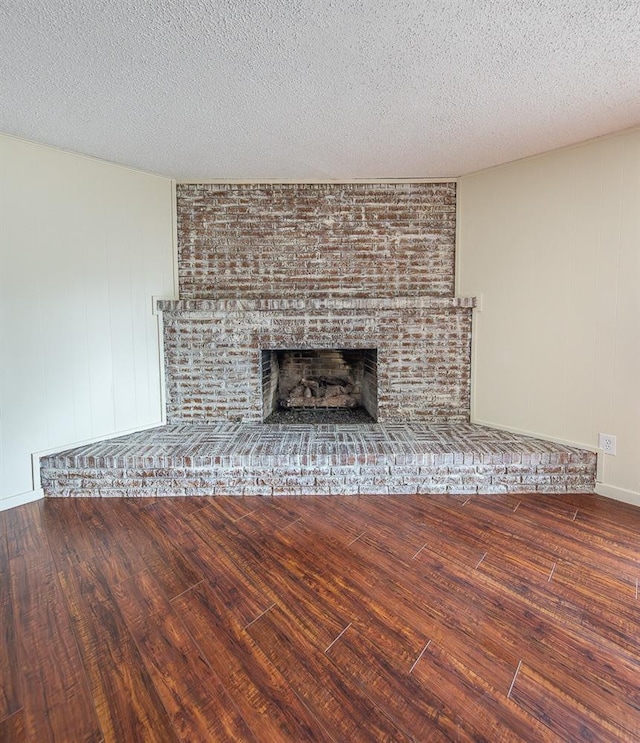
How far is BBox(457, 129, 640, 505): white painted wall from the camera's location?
2443 millimetres

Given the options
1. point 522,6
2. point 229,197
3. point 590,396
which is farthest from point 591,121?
point 229,197

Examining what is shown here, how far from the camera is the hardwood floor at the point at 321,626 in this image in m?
1.15

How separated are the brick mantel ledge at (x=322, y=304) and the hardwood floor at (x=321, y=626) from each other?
5.27 feet

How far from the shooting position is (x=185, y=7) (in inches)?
55.3

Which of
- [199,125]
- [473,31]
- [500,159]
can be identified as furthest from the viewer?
[500,159]

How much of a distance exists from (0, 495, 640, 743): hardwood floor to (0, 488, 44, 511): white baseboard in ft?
0.64

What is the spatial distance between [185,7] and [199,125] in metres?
0.93

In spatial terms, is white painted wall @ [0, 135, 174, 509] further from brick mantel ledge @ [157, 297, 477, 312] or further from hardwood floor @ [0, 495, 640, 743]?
hardwood floor @ [0, 495, 640, 743]

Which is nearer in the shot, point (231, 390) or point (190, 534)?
point (190, 534)

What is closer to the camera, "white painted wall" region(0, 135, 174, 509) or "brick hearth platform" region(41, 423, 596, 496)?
"white painted wall" region(0, 135, 174, 509)

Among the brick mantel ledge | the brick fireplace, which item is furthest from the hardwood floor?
the brick mantel ledge

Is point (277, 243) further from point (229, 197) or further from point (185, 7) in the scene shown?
point (185, 7)

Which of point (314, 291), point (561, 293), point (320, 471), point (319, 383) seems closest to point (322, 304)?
point (314, 291)

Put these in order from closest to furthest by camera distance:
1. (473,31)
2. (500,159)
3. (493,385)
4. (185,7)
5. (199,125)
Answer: (185,7), (473,31), (199,125), (500,159), (493,385)
